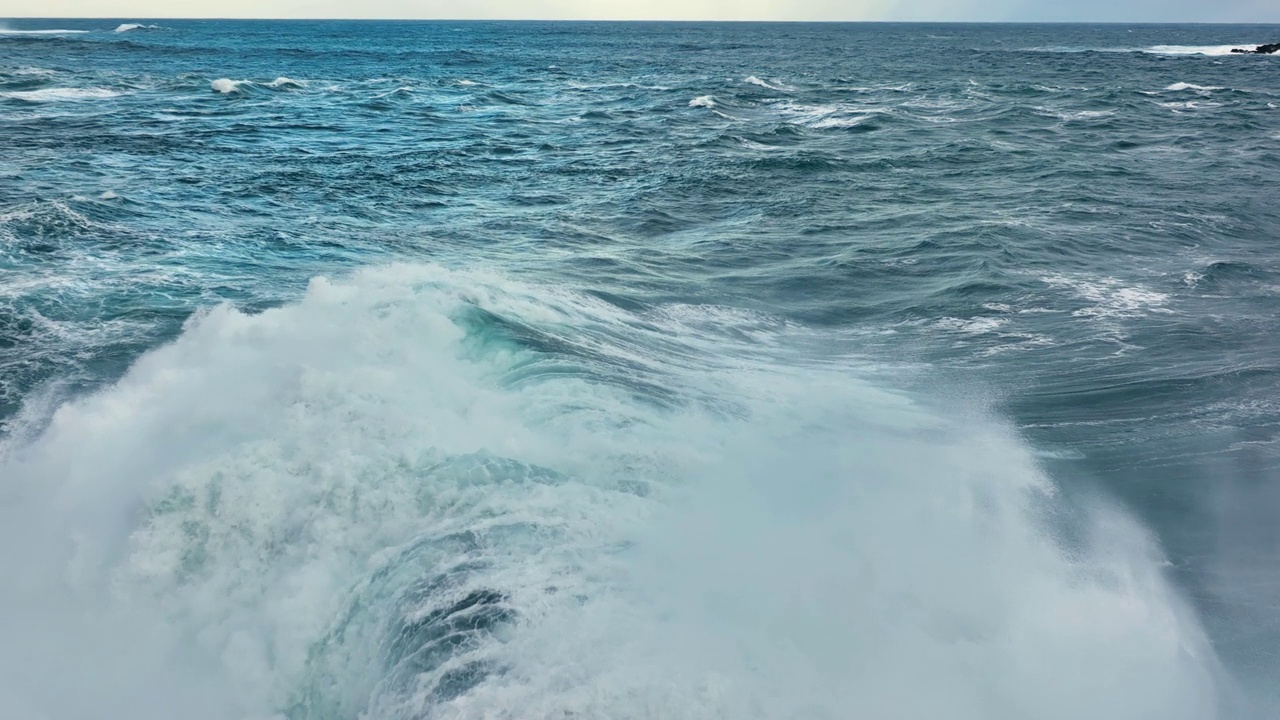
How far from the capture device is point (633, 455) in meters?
7.26

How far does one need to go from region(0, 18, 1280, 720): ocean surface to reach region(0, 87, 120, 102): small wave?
16.9 metres

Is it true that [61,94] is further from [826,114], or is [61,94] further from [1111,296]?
[1111,296]

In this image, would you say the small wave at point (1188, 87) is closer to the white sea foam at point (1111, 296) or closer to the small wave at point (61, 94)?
the white sea foam at point (1111, 296)

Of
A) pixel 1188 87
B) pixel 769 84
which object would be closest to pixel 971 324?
pixel 769 84

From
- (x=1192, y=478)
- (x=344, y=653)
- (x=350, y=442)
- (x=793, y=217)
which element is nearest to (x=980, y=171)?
(x=793, y=217)

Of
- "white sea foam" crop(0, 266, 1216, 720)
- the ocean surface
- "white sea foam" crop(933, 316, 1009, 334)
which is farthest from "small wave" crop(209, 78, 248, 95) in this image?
"white sea foam" crop(933, 316, 1009, 334)

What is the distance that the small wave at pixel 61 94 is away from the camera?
99.3 ft

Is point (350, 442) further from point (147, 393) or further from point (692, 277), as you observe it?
point (692, 277)

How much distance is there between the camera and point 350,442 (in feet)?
23.3

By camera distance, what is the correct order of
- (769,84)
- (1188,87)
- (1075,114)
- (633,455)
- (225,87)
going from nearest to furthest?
(633,455)
(1075,114)
(225,87)
(1188,87)
(769,84)

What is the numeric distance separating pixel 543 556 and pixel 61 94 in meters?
35.8

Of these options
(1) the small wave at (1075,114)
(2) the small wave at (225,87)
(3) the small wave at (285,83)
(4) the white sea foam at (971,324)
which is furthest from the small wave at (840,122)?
(3) the small wave at (285,83)

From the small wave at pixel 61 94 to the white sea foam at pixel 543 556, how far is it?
1147 inches

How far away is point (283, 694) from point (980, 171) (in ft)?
65.3
